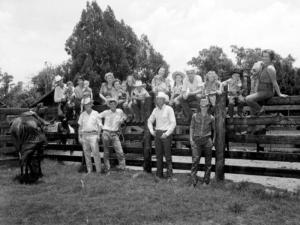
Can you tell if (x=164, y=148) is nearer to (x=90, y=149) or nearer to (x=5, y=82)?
(x=90, y=149)

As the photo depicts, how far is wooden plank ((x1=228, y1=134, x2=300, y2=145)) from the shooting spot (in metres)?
8.06

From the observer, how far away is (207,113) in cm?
849

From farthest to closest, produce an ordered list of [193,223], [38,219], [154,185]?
[154,185]
[38,219]
[193,223]

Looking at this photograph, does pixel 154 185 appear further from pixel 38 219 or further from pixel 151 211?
pixel 38 219

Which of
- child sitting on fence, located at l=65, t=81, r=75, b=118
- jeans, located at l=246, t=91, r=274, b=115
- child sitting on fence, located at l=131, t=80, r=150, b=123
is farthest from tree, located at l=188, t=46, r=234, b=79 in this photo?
jeans, located at l=246, t=91, r=274, b=115

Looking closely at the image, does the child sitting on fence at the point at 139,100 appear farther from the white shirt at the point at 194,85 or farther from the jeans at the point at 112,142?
the white shirt at the point at 194,85

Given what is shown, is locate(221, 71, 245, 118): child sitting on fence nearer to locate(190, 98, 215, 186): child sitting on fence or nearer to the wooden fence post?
the wooden fence post

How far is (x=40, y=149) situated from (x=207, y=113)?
444cm

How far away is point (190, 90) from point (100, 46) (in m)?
33.1

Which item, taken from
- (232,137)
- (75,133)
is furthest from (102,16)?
(232,137)

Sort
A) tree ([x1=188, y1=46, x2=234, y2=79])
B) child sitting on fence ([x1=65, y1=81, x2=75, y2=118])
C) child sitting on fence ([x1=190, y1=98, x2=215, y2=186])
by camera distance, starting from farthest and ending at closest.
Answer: tree ([x1=188, y1=46, x2=234, y2=79]) < child sitting on fence ([x1=65, y1=81, x2=75, y2=118]) < child sitting on fence ([x1=190, y1=98, x2=215, y2=186])

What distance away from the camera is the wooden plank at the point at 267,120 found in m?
7.92

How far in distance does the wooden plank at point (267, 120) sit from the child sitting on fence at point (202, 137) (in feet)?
1.98

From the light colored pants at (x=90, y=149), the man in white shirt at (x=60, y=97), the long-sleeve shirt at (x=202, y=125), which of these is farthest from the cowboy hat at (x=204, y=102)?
the man in white shirt at (x=60, y=97)
